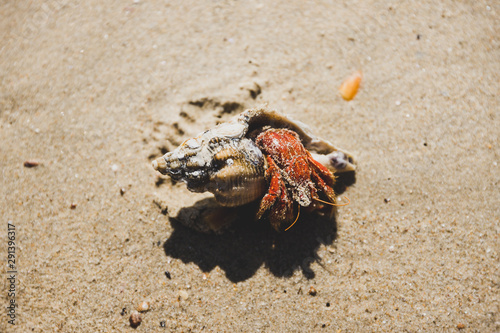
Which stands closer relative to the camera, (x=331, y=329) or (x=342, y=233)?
(x=331, y=329)

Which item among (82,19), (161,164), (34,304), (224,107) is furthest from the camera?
(82,19)

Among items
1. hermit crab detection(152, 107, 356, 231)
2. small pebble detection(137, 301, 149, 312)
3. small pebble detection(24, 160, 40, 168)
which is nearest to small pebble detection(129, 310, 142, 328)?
small pebble detection(137, 301, 149, 312)

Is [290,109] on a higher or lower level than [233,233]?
higher

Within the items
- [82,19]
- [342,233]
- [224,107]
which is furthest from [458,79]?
[82,19]

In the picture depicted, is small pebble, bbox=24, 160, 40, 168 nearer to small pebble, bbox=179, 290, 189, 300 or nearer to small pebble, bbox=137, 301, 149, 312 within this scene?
small pebble, bbox=137, 301, 149, 312

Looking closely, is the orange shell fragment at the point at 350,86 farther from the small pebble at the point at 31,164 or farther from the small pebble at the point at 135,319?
the small pebble at the point at 31,164

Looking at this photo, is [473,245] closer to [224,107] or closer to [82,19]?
[224,107]

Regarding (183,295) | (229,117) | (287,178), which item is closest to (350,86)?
(229,117)

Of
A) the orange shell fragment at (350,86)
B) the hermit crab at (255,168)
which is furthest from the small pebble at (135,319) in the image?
the orange shell fragment at (350,86)
